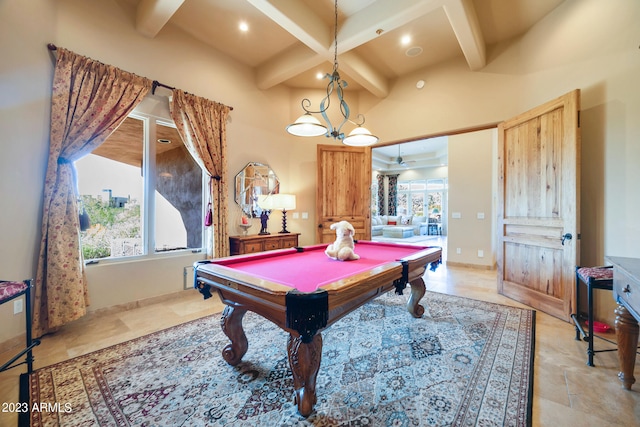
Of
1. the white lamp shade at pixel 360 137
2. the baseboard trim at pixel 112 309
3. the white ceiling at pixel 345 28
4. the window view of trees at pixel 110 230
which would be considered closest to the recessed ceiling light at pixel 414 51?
the white ceiling at pixel 345 28

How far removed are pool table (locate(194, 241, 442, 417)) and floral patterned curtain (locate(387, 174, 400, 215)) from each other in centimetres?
1090

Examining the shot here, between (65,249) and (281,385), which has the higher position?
(65,249)

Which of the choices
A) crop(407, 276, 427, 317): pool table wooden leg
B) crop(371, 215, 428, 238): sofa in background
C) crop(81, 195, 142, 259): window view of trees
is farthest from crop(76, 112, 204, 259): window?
crop(371, 215, 428, 238): sofa in background

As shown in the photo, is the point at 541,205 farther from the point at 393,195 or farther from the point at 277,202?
the point at 393,195

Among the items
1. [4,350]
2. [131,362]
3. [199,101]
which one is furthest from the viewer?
[199,101]

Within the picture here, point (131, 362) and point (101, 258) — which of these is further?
point (101, 258)

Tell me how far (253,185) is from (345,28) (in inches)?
96.2

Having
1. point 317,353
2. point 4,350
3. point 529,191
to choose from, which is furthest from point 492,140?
point 4,350

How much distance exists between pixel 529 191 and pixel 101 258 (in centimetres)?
494

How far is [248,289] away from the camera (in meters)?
1.40

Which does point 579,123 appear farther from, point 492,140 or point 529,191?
point 492,140

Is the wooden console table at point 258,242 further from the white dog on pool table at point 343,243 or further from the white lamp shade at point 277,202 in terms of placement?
the white dog on pool table at point 343,243

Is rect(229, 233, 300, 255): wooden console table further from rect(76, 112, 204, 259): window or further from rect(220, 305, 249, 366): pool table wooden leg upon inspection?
rect(220, 305, 249, 366): pool table wooden leg

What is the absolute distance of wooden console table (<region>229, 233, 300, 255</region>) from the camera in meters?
3.53
